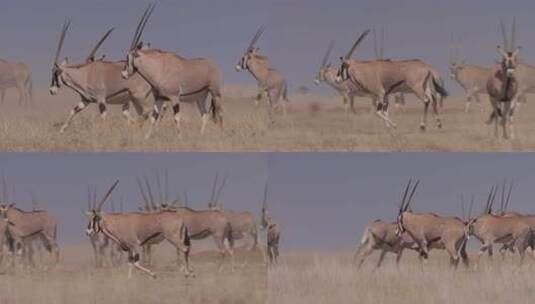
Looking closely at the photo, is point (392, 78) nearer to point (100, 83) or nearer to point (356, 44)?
point (356, 44)

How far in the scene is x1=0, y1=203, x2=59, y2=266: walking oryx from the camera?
709 inches

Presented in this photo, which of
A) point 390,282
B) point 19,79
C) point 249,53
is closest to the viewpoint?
point 390,282

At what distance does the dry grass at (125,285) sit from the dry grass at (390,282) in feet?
1.01

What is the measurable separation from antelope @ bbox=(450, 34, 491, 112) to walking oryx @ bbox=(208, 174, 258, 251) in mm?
2450

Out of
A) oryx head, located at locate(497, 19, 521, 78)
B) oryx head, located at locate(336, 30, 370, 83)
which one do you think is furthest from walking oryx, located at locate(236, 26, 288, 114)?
oryx head, located at locate(497, 19, 521, 78)

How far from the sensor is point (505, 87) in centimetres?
1862

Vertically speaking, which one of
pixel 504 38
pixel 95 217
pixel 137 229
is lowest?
pixel 137 229

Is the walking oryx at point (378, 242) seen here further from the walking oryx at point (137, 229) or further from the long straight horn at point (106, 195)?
the long straight horn at point (106, 195)

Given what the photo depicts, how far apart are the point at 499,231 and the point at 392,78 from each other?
2033 millimetres

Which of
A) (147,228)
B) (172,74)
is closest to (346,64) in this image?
(172,74)

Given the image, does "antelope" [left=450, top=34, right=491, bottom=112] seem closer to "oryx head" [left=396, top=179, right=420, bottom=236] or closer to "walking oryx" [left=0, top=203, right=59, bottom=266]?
"oryx head" [left=396, top=179, right=420, bottom=236]

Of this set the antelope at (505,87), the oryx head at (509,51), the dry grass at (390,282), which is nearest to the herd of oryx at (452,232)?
the dry grass at (390,282)

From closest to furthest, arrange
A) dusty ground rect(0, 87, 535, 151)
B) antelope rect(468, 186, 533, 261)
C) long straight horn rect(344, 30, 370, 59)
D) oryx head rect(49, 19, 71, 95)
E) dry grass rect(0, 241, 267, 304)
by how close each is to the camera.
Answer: dry grass rect(0, 241, 267, 304) < dusty ground rect(0, 87, 535, 151) < oryx head rect(49, 19, 71, 95) < long straight horn rect(344, 30, 370, 59) < antelope rect(468, 186, 533, 261)

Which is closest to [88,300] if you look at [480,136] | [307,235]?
[307,235]
